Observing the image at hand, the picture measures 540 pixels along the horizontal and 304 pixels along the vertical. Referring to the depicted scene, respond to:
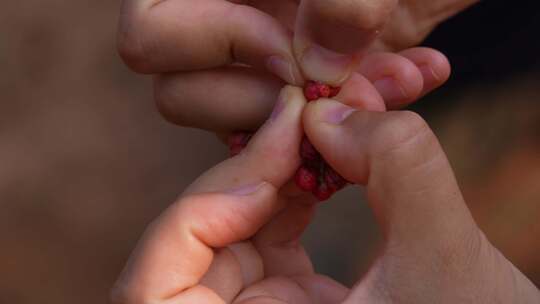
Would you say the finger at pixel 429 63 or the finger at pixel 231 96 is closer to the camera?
the finger at pixel 231 96

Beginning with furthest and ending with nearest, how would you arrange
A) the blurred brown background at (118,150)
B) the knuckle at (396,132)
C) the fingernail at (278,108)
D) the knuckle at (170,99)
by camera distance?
the blurred brown background at (118,150) → the knuckle at (170,99) → the fingernail at (278,108) → the knuckle at (396,132)

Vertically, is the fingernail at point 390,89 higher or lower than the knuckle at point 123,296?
higher

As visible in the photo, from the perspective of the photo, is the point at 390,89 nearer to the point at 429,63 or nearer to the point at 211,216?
the point at 429,63

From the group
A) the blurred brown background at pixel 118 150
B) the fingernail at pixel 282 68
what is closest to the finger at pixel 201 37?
the fingernail at pixel 282 68

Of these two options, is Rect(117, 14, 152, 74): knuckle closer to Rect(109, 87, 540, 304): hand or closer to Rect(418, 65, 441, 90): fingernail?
Rect(109, 87, 540, 304): hand

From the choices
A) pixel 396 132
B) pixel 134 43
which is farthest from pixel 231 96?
pixel 396 132

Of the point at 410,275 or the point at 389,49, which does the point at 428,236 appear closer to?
the point at 410,275

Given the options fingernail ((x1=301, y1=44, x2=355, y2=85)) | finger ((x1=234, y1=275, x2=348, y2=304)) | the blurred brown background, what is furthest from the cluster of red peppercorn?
the blurred brown background

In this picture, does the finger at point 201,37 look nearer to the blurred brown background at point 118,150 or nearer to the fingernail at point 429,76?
the fingernail at point 429,76
